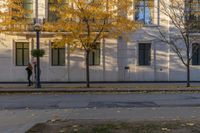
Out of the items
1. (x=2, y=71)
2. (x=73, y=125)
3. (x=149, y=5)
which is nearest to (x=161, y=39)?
(x=149, y=5)

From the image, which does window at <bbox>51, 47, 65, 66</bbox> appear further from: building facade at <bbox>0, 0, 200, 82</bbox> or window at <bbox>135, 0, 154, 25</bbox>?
window at <bbox>135, 0, 154, 25</bbox>

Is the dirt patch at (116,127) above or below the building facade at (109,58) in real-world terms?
below

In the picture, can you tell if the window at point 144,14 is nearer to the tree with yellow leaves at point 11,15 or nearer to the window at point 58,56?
the window at point 58,56

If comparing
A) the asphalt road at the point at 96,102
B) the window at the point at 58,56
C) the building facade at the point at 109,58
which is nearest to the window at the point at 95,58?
the building facade at the point at 109,58

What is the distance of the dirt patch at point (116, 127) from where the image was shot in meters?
9.84

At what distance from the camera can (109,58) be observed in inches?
1538

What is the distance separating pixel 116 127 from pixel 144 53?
2955 centimetres

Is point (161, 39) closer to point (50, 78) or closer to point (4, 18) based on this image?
point (50, 78)

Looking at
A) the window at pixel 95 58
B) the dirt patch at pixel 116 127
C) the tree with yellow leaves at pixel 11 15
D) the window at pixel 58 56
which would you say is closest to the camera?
the dirt patch at pixel 116 127

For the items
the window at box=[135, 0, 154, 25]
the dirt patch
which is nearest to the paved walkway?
the dirt patch

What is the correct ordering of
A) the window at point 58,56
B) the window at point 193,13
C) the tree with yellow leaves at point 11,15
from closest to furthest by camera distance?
the tree with yellow leaves at point 11,15 < the window at point 193,13 < the window at point 58,56

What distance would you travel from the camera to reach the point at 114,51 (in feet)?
128

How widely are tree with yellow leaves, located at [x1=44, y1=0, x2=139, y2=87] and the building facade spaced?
4889mm

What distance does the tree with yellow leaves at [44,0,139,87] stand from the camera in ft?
105
